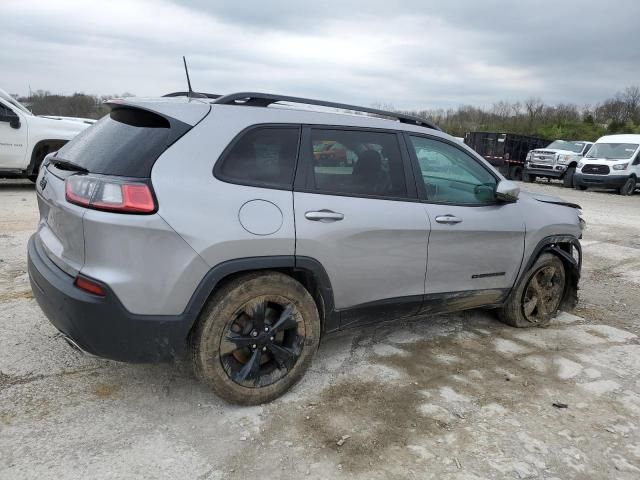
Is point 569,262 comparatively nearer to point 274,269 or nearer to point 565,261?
point 565,261

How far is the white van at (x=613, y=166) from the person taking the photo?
61.3ft

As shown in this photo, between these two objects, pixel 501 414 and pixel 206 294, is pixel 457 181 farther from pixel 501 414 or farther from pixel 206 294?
pixel 206 294

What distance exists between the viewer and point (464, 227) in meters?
3.71

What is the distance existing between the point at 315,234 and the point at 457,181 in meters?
1.46

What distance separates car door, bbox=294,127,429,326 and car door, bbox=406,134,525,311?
14cm

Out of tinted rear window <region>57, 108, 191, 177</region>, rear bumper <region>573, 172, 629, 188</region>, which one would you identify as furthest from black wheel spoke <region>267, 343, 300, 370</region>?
rear bumper <region>573, 172, 629, 188</region>

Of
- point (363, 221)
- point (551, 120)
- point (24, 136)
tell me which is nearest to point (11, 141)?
point (24, 136)

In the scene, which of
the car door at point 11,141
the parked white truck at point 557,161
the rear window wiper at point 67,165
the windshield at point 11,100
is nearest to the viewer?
the rear window wiper at point 67,165

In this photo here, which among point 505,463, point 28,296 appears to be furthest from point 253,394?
point 28,296

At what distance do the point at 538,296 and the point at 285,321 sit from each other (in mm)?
2629

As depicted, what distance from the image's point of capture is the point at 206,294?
2.70 metres

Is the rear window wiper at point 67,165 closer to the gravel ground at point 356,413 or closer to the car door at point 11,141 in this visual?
the gravel ground at point 356,413

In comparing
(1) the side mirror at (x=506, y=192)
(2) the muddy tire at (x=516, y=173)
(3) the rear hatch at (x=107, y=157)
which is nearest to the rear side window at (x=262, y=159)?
(3) the rear hatch at (x=107, y=157)

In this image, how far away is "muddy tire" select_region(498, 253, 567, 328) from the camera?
443 cm
